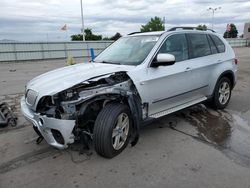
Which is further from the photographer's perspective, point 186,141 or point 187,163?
point 186,141

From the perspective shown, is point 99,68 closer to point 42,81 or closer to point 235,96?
point 42,81

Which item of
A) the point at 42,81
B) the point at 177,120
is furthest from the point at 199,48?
the point at 42,81

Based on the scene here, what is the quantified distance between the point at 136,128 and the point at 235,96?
4426 millimetres

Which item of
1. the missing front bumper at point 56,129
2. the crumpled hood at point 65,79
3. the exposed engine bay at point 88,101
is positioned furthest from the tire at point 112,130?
the crumpled hood at point 65,79

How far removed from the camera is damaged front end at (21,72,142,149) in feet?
9.67

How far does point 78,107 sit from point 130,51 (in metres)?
1.63

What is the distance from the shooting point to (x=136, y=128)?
3492mm

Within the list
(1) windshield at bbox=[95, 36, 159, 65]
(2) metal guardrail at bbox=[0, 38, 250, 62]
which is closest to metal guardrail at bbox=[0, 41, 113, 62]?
(2) metal guardrail at bbox=[0, 38, 250, 62]

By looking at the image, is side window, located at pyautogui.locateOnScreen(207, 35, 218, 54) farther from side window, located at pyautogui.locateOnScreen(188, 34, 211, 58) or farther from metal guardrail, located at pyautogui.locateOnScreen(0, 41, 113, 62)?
metal guardrail, located at pyautogui.locateOnScreen(0, 41, 113, 62)

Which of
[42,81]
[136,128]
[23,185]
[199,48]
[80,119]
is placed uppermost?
[199,48]

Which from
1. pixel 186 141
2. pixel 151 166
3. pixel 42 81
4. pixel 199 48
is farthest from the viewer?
pixel 199 48

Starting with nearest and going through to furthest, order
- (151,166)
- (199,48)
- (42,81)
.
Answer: (151,166), (42,81), (199,48)

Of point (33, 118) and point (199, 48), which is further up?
point (199, 48)

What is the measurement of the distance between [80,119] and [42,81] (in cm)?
87
